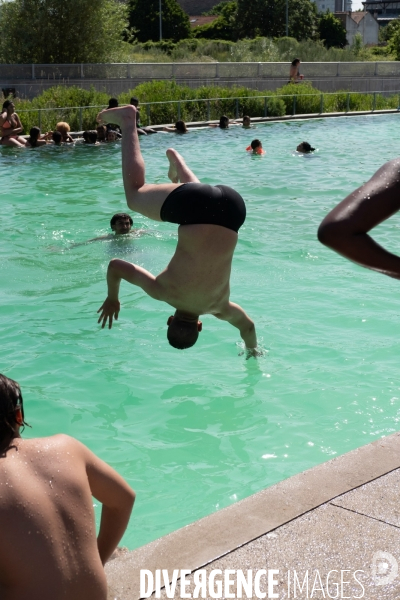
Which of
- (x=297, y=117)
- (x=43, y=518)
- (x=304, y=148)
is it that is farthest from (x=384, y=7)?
(x=43, y=518)

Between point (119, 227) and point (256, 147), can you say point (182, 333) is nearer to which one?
point (119, 227)

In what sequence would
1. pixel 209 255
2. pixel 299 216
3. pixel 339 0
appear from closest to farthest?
pixel 209 255 → pixel 299 216 → pixel 339 0

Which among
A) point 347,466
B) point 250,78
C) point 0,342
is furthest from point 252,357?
point 250,78

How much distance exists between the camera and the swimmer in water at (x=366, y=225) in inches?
81.9

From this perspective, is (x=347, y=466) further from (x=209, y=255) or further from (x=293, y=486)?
(x=209, y=255)

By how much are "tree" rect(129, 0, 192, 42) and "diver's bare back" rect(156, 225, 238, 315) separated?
70.5 m

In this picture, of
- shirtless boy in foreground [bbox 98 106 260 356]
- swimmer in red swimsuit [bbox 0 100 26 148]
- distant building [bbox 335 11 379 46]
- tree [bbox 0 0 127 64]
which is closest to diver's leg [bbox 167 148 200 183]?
shirtless boy in foreground [bbox 98 106 260 356]

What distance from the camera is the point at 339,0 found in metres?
170

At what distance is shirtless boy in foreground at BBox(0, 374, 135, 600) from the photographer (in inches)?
93.4

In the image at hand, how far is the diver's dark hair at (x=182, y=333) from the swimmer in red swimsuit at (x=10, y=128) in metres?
16.5

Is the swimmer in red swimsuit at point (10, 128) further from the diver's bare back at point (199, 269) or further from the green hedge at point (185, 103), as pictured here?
the diver's bare back at point (199, 269)

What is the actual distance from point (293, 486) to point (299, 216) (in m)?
10.9

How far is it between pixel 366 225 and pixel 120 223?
31.9 ft

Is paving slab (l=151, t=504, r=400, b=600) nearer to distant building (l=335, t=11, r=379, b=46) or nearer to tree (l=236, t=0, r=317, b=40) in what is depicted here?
tree (l=236, t=0, r=317, b=40)
